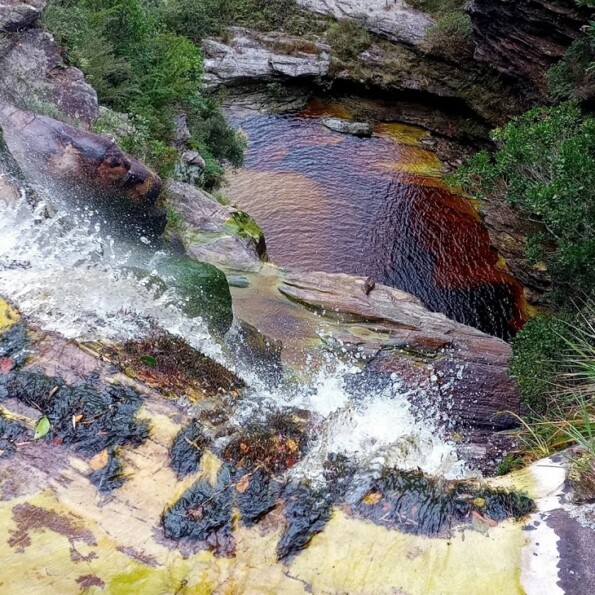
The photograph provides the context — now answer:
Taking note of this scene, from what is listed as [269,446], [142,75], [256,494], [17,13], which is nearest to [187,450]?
[256,494]

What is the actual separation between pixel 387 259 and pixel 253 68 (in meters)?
11.0

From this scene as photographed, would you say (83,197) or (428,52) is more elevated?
(428,52)

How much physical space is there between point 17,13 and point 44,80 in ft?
4.20

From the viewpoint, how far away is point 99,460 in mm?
3742

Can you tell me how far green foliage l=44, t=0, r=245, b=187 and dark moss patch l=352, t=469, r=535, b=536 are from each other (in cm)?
766

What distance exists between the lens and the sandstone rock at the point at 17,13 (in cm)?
907

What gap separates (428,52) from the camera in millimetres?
19734

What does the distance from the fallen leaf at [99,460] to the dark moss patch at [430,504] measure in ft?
5.88

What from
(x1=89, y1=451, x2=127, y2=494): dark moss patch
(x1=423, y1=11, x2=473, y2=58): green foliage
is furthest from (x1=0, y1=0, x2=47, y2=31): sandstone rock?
(x1=423, y1=11, x2=473, y2=58): green foliage

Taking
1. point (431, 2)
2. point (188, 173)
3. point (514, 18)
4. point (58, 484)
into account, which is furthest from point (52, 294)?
point (431, 2)

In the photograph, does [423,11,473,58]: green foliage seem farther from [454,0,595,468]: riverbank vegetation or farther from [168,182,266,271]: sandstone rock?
[168,182,266,271]: sandstone rock

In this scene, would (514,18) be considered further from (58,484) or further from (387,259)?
(58,484)

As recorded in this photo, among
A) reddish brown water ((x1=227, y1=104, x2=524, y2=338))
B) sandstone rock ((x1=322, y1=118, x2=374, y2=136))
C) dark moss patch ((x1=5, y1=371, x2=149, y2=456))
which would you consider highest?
dark moss patch ((x1=5, y1=371, x2=149, y2=456))

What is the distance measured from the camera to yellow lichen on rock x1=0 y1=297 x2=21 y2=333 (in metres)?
4.60
